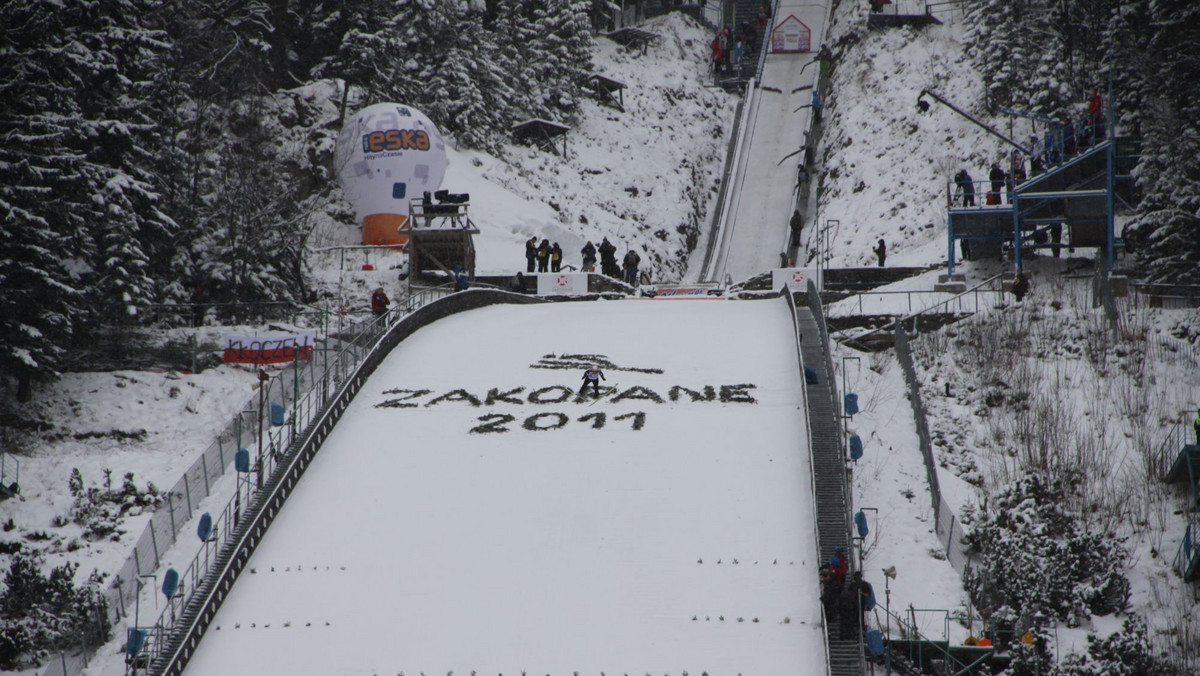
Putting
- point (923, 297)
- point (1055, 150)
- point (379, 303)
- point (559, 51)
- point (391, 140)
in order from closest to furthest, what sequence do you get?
1. point (379, 303)
2. point (923, 297)
3. point (1055, 150)
4. point (391, 140)
5. point (559, 51)

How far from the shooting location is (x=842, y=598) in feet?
53.6

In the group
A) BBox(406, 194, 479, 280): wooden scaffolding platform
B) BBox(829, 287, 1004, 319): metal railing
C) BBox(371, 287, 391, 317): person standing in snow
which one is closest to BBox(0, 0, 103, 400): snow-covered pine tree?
BBox(371, 287, 391, 317): person standing in snow

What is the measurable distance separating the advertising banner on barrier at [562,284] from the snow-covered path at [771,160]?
970cm

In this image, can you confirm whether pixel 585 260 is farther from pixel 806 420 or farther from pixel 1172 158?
pixel 806 420

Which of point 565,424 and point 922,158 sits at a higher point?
point 922,158

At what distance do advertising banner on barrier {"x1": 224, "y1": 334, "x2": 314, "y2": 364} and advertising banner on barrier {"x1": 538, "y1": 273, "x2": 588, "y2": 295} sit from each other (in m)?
10.5

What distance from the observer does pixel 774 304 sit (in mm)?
32688

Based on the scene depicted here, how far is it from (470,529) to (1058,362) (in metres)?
13.6

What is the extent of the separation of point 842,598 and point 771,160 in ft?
135

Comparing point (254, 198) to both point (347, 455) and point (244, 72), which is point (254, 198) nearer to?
point (244, 72)

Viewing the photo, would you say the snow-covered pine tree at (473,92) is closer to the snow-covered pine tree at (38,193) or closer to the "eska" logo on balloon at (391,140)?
the "eska" logo on balloon at (391,140)

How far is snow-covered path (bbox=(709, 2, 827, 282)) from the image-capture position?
157 feet

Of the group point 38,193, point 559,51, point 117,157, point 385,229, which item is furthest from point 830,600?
point 559,51

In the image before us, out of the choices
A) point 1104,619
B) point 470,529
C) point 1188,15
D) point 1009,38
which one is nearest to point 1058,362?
point 1104,619
